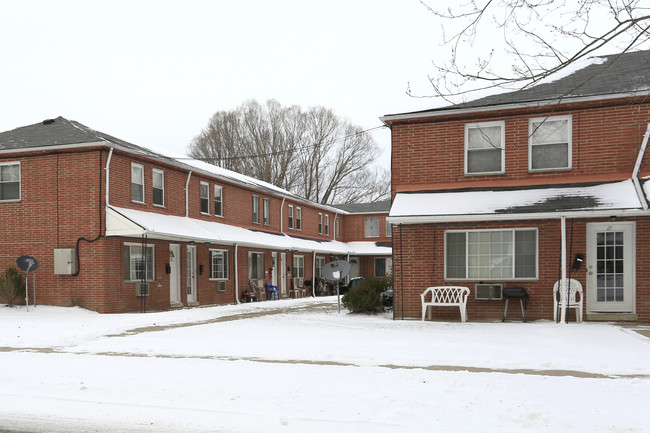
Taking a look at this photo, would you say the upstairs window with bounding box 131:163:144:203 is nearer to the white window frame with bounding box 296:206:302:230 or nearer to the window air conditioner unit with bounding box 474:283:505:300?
the window air conditioner unit with bounding box 474:283:505:300

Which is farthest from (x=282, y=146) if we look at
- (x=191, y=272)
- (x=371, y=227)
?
(x=191, y=272)

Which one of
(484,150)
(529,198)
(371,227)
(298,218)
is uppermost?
(484,150)

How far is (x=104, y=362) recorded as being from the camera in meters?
9.00

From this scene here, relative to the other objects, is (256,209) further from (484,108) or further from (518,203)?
(518,203)

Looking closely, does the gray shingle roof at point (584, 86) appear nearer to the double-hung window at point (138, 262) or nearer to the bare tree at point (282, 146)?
the double-hung window at point (138, 262)

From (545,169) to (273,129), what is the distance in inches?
1527

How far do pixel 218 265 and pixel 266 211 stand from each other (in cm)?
675

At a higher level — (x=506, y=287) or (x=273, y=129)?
(x=273, y=129)

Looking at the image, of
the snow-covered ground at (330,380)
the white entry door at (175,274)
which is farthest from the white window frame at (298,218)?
the snow-covered ground at (330,380)

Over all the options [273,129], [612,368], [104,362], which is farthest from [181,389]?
[273,129]

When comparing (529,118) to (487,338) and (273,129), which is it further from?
(273,129)

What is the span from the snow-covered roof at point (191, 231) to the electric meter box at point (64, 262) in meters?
1.31

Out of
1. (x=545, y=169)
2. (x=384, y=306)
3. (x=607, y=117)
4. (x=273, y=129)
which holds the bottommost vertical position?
(x=384, y=306)

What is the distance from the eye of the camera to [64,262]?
1814 cm
